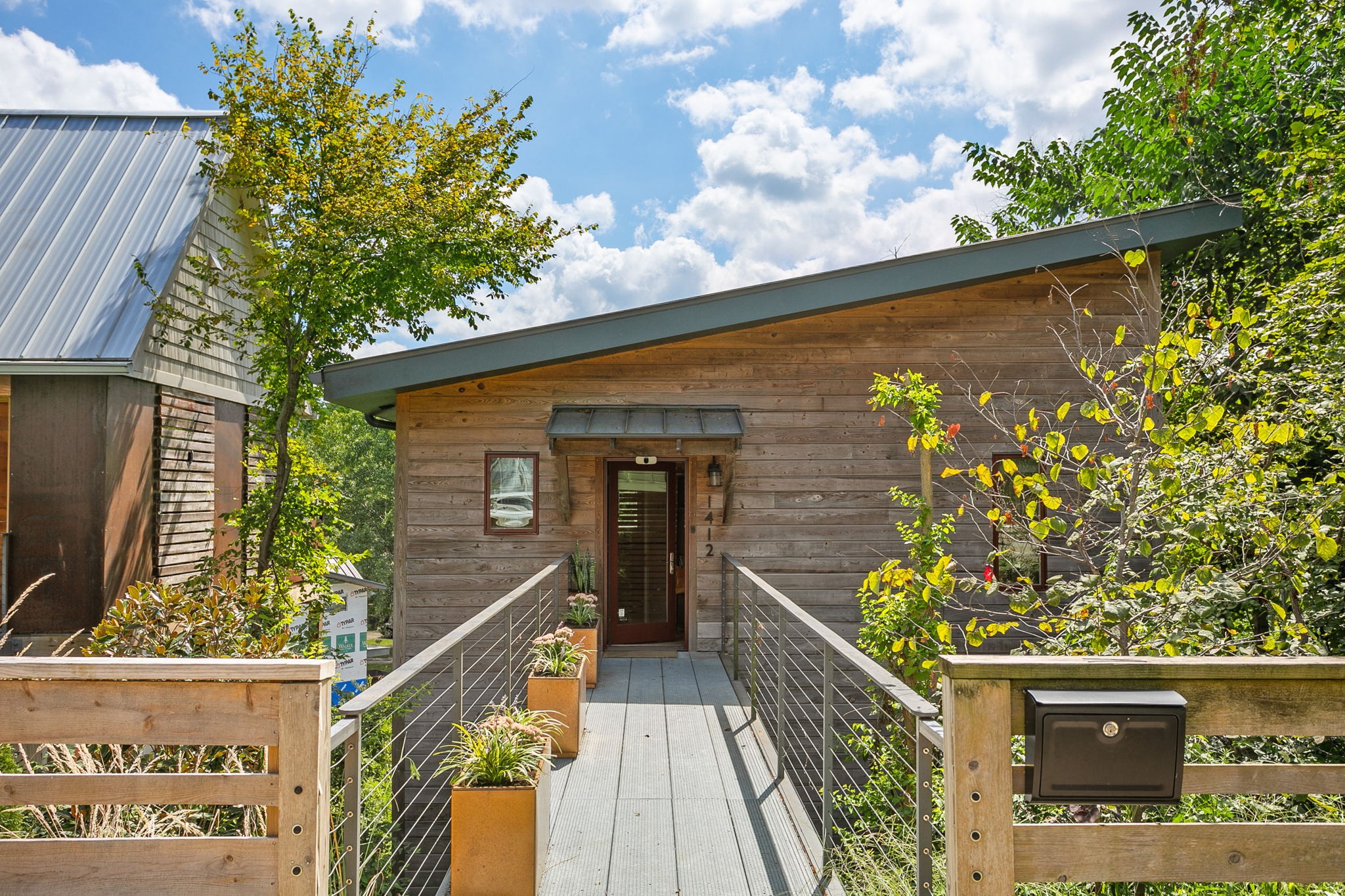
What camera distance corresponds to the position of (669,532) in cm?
829

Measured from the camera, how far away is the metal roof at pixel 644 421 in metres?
7.19

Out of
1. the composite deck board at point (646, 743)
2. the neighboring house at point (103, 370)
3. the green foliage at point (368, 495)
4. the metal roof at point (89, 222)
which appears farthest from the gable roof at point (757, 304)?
the green foliage at point (368, 495)

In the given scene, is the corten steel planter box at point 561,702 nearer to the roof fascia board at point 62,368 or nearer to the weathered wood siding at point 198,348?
the roof fascia board at point 62,368

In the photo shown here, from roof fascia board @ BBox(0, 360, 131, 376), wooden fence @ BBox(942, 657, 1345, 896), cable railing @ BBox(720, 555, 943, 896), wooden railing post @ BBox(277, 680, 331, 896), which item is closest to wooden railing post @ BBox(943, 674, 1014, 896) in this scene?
wooden fence @ BBox(942, 657, 1345, 896)

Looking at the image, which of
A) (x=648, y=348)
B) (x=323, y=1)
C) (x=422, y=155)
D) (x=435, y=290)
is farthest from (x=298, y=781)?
(x=323, y=1)

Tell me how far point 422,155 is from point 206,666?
8.94 metres

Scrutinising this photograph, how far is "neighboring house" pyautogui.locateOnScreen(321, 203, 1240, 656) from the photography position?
7.36m

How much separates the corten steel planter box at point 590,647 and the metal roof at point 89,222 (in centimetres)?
465

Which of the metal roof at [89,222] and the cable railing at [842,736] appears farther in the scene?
the metal roof at [89,222]

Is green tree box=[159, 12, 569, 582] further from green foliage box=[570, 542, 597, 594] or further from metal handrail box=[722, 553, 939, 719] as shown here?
metal handrail box=[722, 553, 939, 719]

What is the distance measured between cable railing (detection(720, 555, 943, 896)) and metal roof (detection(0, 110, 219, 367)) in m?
5.93

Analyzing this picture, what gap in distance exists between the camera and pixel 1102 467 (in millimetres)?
A: 3236

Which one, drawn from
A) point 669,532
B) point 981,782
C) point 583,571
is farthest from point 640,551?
point 981,782

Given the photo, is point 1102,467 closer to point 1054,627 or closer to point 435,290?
point 1054,627
